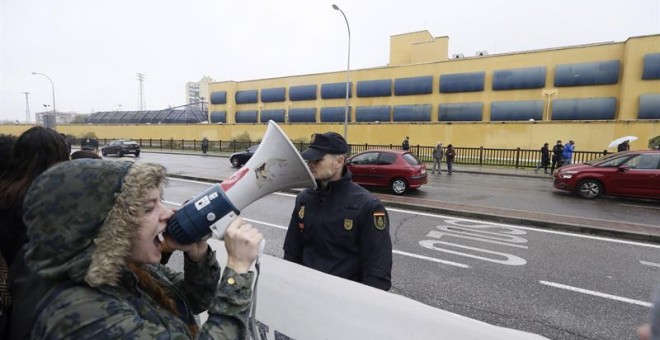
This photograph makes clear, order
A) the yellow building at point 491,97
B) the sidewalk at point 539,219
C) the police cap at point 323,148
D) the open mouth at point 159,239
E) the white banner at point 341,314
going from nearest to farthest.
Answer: the open mouth at point 159,239
the white banner at point 341,314
the police cap at point 323,148
the sidewalk at point 539,219
the yellow building at point 491,97

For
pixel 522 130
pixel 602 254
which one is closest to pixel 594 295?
pixel 602 254

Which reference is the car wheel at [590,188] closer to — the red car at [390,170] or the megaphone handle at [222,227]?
the red car at [390,170]

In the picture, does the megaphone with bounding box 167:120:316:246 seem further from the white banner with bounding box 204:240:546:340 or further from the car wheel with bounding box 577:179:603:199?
the car wheel with bounding box 577:179:603:199

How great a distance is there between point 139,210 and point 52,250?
0.73 feet

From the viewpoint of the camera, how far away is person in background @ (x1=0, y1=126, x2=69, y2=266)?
1.86 m

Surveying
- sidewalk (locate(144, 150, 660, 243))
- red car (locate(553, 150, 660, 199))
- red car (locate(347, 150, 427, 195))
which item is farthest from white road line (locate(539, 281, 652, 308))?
red car (locate(553, 150, 660, 199))

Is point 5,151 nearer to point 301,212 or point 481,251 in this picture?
point 301,212

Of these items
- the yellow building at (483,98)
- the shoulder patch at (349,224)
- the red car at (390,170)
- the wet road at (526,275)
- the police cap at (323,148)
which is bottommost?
the wet road at (526,275)

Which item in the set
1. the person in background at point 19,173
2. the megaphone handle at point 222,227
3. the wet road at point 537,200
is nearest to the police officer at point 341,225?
the megaphone handle at point 222,227

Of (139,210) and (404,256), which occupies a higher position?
(139,210)

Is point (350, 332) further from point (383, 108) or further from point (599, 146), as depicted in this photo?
point (383, 108)

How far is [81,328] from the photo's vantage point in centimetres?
87

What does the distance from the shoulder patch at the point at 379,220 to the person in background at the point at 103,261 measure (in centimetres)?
116

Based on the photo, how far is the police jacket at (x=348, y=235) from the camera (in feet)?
7.11
